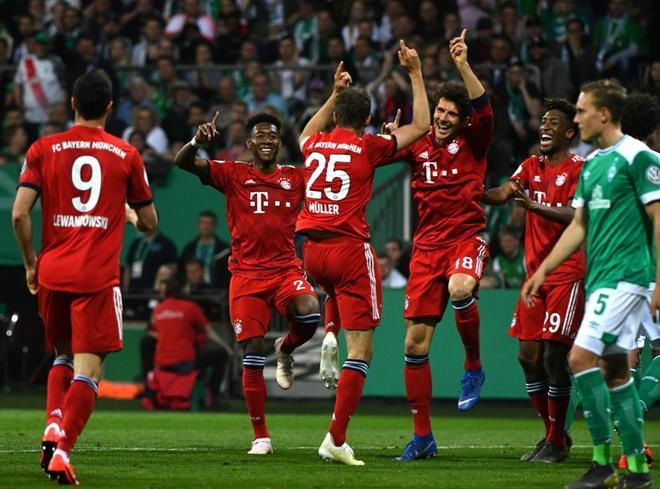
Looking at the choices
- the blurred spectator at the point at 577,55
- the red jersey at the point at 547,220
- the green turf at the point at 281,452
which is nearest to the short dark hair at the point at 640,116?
the red jersey at the point at 547,220

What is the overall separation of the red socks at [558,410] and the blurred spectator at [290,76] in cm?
1073

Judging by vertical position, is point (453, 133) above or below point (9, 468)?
above

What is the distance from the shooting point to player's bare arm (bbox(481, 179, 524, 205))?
10.1m

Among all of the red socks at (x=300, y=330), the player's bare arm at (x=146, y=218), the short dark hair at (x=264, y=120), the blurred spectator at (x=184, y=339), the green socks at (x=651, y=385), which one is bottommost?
the blurred spectator at (x=184, y=339)

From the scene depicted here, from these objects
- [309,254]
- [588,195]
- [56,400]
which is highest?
[588,195]

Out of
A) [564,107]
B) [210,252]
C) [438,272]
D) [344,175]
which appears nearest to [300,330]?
[438,272]

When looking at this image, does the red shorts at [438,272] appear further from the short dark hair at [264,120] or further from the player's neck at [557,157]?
the short dark hair at [264,120]

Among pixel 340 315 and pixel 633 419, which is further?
pixel 340 315

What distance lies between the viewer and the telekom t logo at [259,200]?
36.7ft

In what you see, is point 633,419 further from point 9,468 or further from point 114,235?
point 9,468

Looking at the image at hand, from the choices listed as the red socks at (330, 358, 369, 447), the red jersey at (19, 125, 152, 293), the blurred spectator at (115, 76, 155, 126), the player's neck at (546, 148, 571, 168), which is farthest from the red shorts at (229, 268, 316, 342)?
the blurred spectator at (115, 76, 155, 126)

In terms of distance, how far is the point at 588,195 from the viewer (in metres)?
8.08

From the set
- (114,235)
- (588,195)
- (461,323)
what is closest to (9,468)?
(114,235)

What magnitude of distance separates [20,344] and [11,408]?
3124 mm
